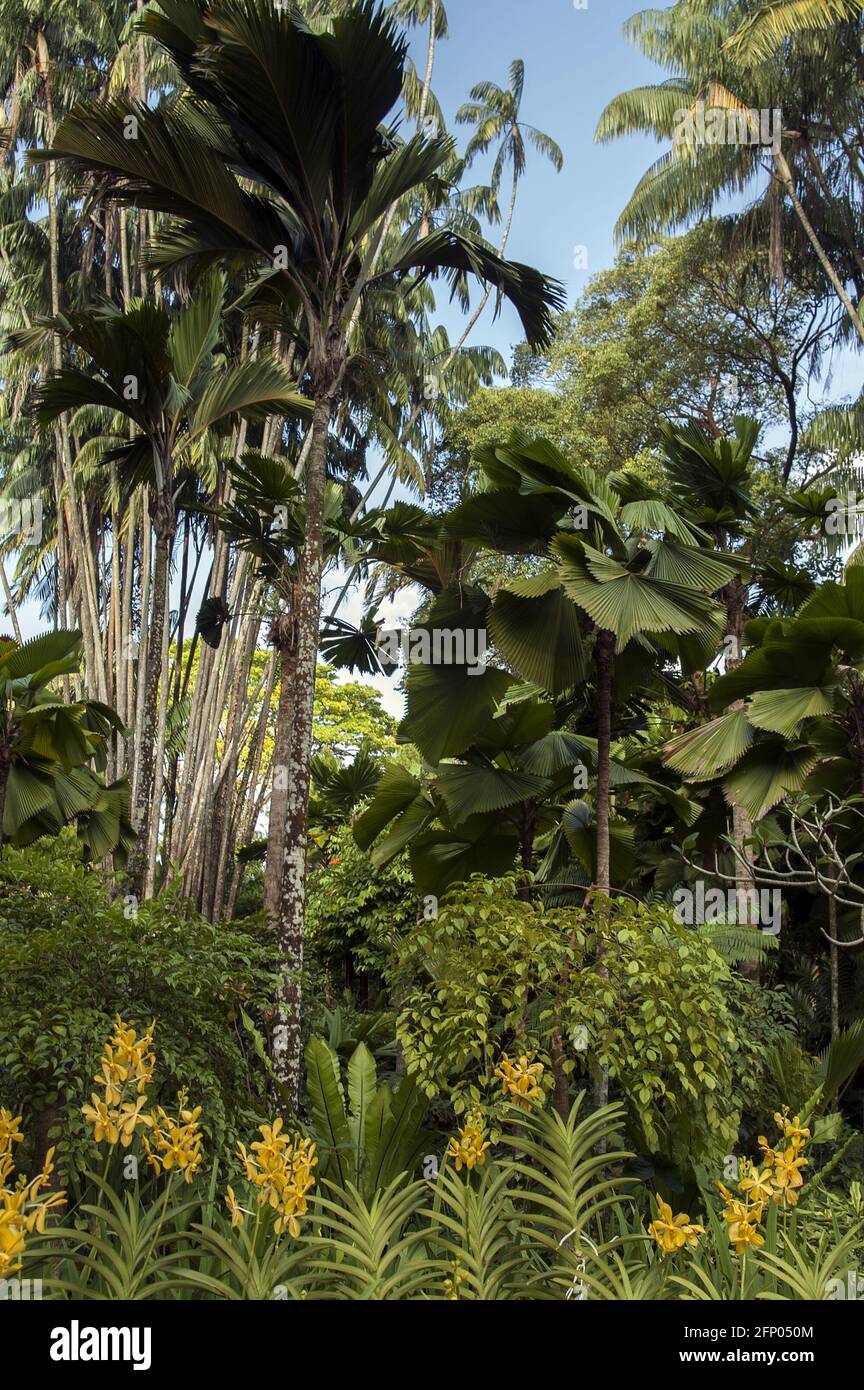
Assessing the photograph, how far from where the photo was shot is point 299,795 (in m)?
5.95

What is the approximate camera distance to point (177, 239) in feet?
22.2

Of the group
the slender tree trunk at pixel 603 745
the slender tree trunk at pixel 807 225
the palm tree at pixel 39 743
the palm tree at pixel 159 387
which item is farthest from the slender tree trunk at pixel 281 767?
the slender tree trunk at pixel 807 225

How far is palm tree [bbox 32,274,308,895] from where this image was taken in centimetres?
712

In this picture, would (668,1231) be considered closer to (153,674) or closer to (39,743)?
(39,743)

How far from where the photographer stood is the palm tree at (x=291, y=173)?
5781 millimetres

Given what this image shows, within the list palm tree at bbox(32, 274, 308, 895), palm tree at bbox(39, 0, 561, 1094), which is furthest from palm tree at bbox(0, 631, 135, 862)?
palm tree at bbox(39, 0, 561, 1094)

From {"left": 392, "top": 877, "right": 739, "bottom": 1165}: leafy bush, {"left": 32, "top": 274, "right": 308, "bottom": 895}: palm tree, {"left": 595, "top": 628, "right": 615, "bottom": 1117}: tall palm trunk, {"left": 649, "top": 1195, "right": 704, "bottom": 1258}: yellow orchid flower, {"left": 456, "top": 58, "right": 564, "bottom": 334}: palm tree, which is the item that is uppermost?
{"left": 456, "top": 58, "right": 564, "bottom": 334}: palm tree

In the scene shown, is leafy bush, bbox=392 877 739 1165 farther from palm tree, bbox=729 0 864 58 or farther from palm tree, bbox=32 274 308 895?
palm tree, bbox=729 0 864 58

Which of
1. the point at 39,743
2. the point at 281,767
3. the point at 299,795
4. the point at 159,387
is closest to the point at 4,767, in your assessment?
the point at 39,743

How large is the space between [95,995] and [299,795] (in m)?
1.62
